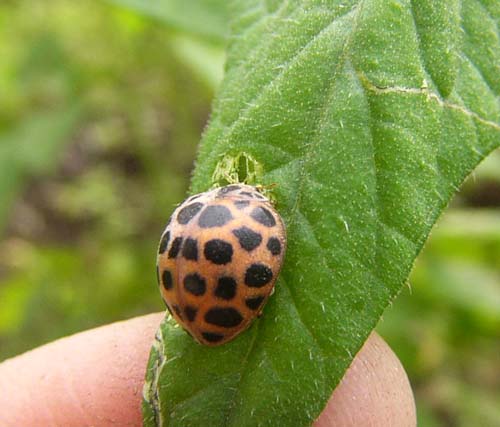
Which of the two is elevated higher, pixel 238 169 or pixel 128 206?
pixel 238 169

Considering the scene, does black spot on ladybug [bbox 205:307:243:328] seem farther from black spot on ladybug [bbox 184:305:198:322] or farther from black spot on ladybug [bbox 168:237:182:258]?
black spot on ladybug [bbox 168:237:182:258]

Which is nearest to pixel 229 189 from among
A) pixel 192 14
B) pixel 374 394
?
pixel 374 394

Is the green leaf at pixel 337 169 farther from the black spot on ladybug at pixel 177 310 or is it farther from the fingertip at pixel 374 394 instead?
the fingertip at pixel 374 394

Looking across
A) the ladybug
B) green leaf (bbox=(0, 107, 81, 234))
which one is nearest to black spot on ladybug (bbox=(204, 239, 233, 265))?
the ladybug

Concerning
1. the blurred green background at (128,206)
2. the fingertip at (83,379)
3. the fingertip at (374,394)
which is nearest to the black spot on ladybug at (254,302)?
the fingertip at (374,394)

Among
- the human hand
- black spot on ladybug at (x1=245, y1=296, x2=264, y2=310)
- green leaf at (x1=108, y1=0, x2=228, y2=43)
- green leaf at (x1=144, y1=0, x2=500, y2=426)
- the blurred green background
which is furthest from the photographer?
the blurred green background

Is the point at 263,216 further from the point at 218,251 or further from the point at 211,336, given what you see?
the point at 211,336
